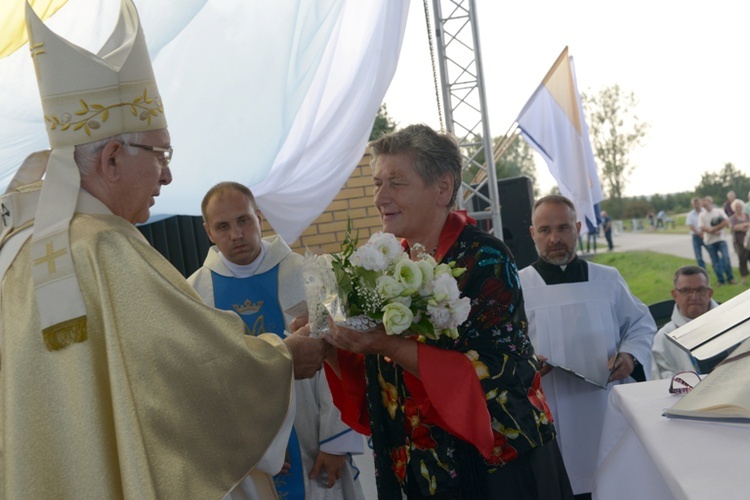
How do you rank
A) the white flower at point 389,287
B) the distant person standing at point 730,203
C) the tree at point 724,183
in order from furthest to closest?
the tree at point 724,183 → the distant person standing at point 730,203 → the white flower at point 389,287

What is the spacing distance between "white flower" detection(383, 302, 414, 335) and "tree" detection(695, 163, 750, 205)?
857 inches

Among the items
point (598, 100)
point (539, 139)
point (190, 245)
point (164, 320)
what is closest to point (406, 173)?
point (164, 320)

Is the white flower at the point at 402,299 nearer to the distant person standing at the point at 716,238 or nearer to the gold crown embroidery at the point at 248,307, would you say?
the gold crown embroidery at the point at 248,307

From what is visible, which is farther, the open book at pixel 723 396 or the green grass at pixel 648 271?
the green grass at pixel 648 271

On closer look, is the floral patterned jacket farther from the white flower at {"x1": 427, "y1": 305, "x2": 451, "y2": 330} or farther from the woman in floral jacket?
the white flower at {"x1": 427, "y1": 305, "x2": 451, "y2": 330}

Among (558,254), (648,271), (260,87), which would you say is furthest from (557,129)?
(648,271)

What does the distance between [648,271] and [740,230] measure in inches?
274

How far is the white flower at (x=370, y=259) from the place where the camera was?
7.27 ft

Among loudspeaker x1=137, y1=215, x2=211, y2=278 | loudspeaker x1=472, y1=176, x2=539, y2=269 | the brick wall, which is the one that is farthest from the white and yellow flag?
loudspeaker x1=137, y1=215, x2=211, y2=278

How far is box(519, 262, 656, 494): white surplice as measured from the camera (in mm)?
4410

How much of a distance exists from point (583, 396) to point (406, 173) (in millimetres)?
2237

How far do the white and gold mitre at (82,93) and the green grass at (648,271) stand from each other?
1726 centimetres

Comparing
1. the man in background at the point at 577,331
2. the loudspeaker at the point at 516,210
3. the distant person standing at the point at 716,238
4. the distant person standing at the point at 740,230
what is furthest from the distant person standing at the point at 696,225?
the man in background at the point at 577,331

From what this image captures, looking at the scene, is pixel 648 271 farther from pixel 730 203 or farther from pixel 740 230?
pixel 740 230
